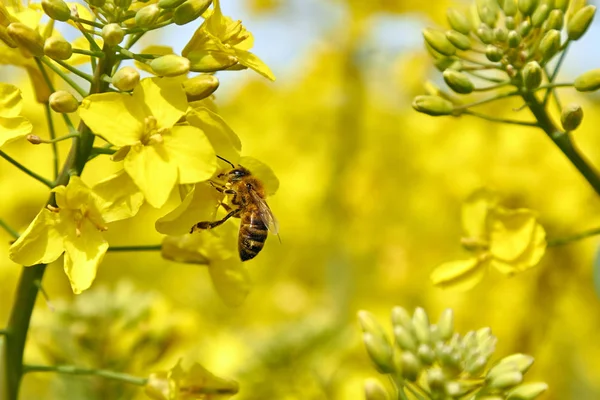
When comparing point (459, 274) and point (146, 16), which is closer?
point (146, 16)

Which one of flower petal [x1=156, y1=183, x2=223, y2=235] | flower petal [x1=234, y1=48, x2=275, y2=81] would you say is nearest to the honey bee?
flower petal [x1=156, y1=183, x2=223, y2=235]

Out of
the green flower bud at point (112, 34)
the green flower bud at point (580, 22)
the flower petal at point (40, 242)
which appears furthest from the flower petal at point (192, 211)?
the green flower bud at point (580, 22)

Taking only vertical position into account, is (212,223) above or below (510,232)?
below

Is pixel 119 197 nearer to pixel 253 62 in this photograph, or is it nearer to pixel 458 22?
pixel 253 62

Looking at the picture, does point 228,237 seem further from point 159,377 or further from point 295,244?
point 295,244

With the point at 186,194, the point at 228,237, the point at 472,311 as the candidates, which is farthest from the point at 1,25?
the point at 472,311

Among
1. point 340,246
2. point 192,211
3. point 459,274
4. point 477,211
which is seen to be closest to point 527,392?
point 459,274
